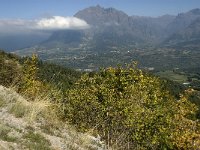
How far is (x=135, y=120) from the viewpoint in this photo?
16938 millimetres

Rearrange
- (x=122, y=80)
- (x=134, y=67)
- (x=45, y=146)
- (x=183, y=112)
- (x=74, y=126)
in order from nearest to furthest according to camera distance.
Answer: (x=45, y=146) → (x=74, y=126) → (x=122, y=80) → (x=134, y=67) → (x=183, y=112)

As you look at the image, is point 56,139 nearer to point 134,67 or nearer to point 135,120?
point 135,120

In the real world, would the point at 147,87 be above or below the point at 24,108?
below

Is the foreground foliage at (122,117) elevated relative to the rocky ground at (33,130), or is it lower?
lower

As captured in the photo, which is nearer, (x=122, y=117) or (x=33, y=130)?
(x=33, y=130)

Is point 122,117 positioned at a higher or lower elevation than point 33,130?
lower

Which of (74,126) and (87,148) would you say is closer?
(87,148)

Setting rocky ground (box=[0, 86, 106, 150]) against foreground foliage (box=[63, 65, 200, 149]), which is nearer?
rocky ground (box=[0, 86, 106, 150])

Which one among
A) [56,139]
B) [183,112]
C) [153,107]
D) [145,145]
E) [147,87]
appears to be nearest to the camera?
[56,139]

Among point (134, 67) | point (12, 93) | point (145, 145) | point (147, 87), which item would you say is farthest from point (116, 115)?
point (134, 67)

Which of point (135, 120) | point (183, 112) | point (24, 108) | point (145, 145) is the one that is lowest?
point (183, 112)

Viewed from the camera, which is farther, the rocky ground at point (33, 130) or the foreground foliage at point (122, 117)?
the foreground foliage at point (122, 117)

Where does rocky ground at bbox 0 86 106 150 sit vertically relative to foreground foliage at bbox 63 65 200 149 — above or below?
above

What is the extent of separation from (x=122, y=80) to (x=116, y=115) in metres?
7.03
